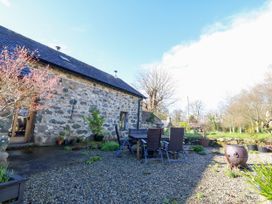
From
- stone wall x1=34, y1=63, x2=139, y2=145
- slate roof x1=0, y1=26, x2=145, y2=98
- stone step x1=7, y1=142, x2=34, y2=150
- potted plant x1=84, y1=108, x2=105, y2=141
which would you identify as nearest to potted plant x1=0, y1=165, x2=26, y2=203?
stone step x1=7, y1=142, x2=34, y2=150

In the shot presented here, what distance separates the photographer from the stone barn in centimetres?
630

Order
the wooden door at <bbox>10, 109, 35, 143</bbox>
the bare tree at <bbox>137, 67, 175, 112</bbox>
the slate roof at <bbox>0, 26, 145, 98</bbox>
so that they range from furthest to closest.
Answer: the bare tree at <bbox>137, 67, 175, 112</bbox>
the slate roof at <bbox>0, 26, 145, 98</bbox>
the wooden door at <bbox>10, 109, 35, 143</bbox>

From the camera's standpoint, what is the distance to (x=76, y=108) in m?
7.79

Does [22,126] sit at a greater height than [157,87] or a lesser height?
lesser

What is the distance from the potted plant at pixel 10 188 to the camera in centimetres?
184

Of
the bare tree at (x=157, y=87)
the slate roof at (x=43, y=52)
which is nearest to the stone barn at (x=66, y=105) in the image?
the slate roof at (x=43, y=52)

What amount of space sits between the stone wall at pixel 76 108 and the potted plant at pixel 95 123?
0.68 ft

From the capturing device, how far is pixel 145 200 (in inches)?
107

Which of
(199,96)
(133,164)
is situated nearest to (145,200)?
(133,164)

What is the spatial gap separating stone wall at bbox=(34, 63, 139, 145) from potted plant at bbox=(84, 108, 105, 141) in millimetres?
206

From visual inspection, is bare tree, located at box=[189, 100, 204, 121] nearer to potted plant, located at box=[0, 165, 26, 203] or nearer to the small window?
the small window

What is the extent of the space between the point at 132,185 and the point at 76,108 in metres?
5.41

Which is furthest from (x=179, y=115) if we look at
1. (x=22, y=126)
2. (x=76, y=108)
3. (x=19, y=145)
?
(x=19, y=145)

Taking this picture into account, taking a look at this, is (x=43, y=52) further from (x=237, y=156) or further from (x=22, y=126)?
(x=237, y=156)
